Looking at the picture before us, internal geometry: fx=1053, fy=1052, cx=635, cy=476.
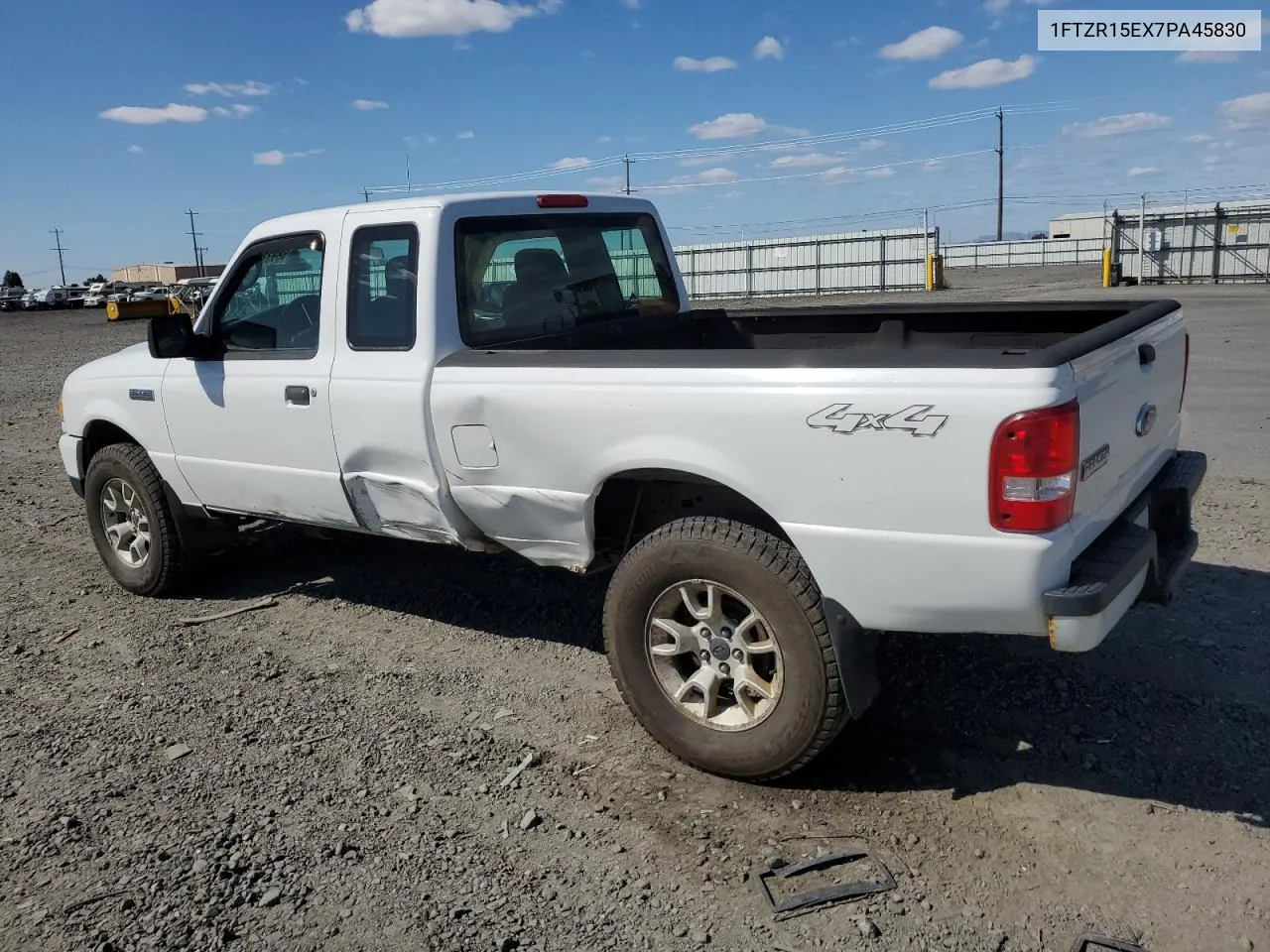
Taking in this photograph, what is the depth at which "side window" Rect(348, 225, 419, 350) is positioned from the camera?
4.32m

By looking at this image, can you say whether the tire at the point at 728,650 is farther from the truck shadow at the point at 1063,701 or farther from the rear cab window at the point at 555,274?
the rear cab window at the point at 555,274

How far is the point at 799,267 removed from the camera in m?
38.2

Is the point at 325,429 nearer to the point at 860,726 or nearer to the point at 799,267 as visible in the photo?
the point at 860,726

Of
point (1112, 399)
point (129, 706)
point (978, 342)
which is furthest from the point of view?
point (978, 342)

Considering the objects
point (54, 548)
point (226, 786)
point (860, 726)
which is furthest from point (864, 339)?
point (54, 548)

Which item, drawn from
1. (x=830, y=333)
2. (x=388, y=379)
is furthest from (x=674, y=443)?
(x=830, y=333)

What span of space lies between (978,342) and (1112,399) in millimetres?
1604

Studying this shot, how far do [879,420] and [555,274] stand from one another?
89.9 inches

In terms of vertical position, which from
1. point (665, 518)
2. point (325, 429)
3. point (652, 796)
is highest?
point (325, 429)

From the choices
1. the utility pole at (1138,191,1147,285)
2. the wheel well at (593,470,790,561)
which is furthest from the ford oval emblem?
the utility pole at (1138,191,1147,285)

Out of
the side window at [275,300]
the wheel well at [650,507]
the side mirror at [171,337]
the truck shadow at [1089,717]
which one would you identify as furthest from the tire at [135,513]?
the truck shadow at [1089,717]

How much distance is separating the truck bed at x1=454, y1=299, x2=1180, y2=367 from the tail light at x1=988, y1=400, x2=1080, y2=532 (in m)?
0.35

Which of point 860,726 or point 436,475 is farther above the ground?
point 436,475

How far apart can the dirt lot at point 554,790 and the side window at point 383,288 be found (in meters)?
1.50
